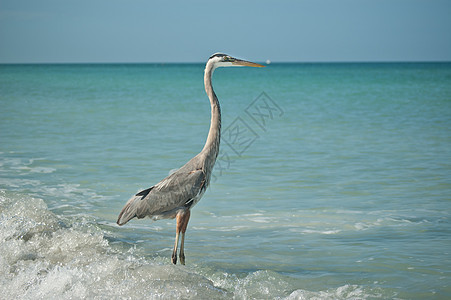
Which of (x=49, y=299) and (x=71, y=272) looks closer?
(x=49, y=299)

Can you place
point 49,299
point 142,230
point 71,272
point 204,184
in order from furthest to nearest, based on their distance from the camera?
point 142,230 → point 204,184 → point 71,272 → point 49,299

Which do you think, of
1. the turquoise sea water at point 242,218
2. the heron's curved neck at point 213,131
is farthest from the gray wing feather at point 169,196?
the turquoise sea water at point 242,218

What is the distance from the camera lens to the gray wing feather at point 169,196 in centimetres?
529

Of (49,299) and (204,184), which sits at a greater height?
(204,184)

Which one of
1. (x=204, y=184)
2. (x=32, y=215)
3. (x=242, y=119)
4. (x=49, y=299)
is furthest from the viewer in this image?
(x=242, y=119)

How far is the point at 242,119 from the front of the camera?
1948 cm

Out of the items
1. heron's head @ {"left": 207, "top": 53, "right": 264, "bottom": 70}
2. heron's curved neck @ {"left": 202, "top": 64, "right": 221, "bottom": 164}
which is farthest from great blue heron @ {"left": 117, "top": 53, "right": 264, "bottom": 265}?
heron's head @ {"left": 207, "top": 53, "right": 264, "bottom": 70}

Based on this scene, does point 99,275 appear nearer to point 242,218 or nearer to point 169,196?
point 169,196

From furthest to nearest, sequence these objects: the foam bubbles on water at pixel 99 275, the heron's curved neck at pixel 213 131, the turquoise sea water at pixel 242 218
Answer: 1. the heron's curved neck at pixel 213 131
2. the turquoise sea water at pixel 242 218
3. the foam bubbles on water at pixel 99 275

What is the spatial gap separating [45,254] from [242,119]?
567 inches

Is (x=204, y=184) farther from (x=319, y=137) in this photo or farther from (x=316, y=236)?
(x=319, y=137)

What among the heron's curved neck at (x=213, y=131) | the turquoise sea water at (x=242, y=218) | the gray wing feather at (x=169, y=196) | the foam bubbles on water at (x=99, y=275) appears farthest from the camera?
the heron's curved neck at (x=213, y=131)

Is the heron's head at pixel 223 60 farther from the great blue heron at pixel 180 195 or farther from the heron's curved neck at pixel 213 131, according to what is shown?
the great blue heron at pixel 180 195

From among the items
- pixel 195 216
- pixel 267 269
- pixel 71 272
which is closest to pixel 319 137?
pixel 195 216
